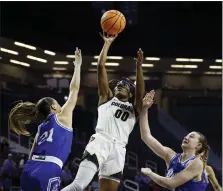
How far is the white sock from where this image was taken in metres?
5.68

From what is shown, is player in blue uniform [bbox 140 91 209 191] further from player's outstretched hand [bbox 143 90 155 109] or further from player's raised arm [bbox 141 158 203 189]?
player's outstretched hand [bbox 143 90 155 109]

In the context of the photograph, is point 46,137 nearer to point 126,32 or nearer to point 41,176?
point 41,176

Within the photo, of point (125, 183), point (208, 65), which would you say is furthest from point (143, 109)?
point (208, 65)

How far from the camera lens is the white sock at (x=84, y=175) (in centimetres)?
568

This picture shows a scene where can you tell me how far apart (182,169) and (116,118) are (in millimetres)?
1332

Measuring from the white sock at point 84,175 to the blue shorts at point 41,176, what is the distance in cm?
39

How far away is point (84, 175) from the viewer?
588cm

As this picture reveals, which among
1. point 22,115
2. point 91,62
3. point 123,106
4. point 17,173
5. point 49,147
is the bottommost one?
point 17,173

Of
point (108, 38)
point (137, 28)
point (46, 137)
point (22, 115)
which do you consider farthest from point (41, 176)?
point (137, 28)

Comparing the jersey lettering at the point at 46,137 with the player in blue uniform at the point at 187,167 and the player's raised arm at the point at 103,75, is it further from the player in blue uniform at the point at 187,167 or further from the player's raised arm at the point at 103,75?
the player's raised arm at the point at 103,75

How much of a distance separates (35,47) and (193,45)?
6.22 meters

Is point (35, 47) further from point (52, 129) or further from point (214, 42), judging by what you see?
point (52, 129)

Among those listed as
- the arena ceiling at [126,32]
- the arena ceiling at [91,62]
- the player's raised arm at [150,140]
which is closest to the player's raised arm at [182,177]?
the player's raised arm at [150,140]

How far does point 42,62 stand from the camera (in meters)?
20.3
